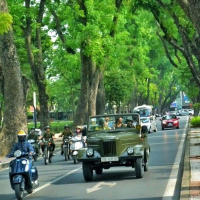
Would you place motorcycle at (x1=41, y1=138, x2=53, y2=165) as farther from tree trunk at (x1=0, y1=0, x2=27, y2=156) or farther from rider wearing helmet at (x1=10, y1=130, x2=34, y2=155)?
rider wearing helmet at (x1=10, y1=130, x2=34, y2=155)

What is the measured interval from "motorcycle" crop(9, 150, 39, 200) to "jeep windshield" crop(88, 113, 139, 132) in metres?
4.93

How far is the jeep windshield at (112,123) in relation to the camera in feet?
68.6

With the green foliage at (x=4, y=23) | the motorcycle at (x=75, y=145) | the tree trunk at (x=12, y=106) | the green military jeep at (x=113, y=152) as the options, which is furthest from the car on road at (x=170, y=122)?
the green foliage at (x=4, y=23)

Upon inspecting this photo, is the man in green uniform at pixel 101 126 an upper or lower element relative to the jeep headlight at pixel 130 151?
upper

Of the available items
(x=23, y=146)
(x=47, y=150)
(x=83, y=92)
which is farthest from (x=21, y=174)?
(x=83, y=92)

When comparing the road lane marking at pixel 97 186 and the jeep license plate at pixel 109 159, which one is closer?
the road lane marking at pixel 97 186

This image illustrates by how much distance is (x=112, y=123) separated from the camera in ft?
69.2

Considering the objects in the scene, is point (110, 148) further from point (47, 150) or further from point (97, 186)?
point (47, 150)

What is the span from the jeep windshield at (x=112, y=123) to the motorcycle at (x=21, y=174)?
4.93m

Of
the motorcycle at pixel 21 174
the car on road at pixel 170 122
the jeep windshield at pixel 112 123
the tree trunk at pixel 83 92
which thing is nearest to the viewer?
the motorcycle at pixel 21 174

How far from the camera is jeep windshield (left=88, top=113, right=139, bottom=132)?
2092cm

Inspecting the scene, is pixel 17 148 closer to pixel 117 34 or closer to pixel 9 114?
pixel 9 114

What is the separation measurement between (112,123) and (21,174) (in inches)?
234

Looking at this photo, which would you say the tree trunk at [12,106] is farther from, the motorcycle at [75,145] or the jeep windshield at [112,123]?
the jeep windshield at [112,123]
